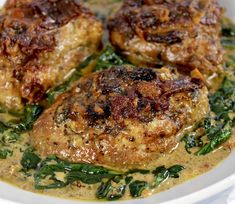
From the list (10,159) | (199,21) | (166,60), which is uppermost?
(199,21)

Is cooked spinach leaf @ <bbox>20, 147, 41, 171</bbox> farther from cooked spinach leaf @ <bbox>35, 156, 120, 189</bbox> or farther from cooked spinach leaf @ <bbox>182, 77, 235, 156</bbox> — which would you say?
cooked spinach leaf @ <bbox>182, 77, 235, 156</bbox>

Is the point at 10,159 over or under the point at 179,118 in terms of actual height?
under

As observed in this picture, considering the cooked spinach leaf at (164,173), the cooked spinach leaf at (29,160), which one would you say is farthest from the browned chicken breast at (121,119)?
the cooked spinach leaf at (164,173)

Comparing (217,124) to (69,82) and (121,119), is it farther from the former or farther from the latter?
(69,82)

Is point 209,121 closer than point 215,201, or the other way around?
point 215,201

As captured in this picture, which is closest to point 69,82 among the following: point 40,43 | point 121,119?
point 40,43

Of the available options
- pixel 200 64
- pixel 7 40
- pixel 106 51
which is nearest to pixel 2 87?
pixel 7 40

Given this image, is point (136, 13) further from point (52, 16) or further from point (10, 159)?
point (10, 159)

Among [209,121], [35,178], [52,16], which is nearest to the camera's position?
[35,178]

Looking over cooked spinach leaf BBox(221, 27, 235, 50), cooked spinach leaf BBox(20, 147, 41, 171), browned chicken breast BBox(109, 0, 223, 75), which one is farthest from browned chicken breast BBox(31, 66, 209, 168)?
cooked spinach leaf BBox(221, 27, 235, 50)

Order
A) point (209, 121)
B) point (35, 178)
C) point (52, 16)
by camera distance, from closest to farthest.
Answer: point (35, 178)
point (209, 121)
point (52, 16)
